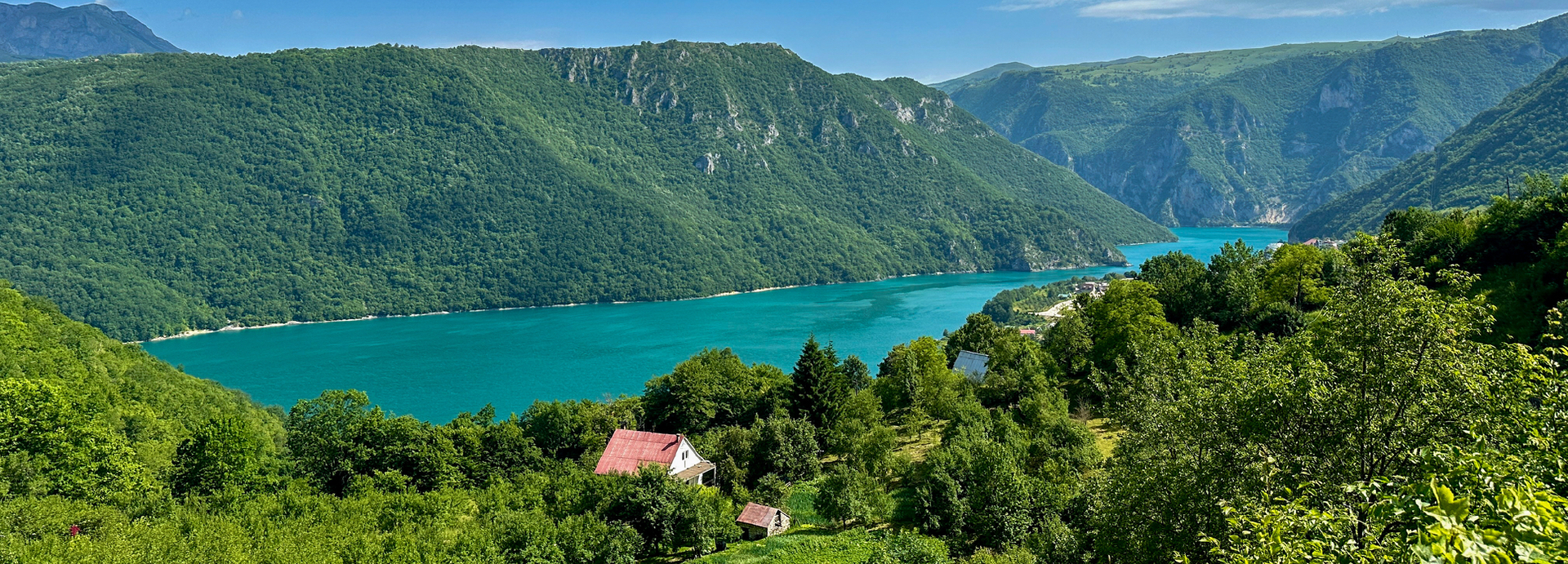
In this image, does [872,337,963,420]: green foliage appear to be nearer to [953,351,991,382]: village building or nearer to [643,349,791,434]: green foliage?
[953,351,991,382]: village building

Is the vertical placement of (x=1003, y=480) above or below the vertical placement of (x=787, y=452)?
above

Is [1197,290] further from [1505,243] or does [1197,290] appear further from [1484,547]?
[1484,547]

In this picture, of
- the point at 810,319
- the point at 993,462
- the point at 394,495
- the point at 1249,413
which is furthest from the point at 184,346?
the point at 1249,413

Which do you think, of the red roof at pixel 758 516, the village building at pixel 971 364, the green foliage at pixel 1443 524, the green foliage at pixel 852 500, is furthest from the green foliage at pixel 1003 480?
the green foliage at pixel 1443 524

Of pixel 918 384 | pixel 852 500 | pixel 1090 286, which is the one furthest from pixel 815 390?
pixel 1090 286

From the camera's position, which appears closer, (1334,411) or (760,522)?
(1334,411)

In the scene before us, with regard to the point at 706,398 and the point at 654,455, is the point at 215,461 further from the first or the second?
the point at 706,398
